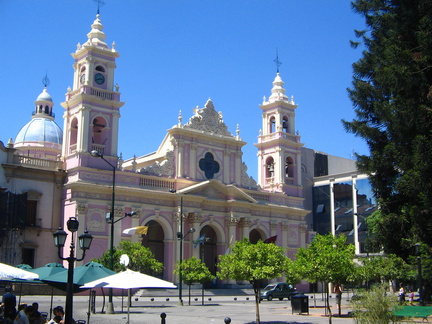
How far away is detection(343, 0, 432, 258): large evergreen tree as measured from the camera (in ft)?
68.7

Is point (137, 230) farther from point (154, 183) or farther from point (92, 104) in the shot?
point (92, 104)

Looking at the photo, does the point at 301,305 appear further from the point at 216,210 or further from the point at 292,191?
the point at 292,191

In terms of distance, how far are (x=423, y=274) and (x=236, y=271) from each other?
1089 centimetres

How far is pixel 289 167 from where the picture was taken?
6072 cm

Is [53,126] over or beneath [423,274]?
over

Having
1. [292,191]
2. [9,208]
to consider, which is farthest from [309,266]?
[292,191]

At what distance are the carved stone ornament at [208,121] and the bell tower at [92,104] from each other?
8.06 m

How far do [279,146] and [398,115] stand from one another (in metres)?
36.6

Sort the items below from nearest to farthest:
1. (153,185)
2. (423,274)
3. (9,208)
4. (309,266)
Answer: (309,266) → (423,274) → (9,208) → (153,185)

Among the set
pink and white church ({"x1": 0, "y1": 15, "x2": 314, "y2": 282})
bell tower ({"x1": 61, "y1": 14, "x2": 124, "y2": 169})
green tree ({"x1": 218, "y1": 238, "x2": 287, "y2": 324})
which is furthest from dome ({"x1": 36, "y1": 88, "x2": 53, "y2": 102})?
green tree ({"x1": 218, "y1": 238, "x2": 287, "y2": 324})

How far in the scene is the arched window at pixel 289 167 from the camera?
6012cm

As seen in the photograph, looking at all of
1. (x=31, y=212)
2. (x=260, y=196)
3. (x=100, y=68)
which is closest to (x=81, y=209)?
(x=31, y=212)

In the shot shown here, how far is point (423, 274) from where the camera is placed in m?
27.4

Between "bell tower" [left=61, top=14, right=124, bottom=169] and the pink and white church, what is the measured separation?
0.09 metres
